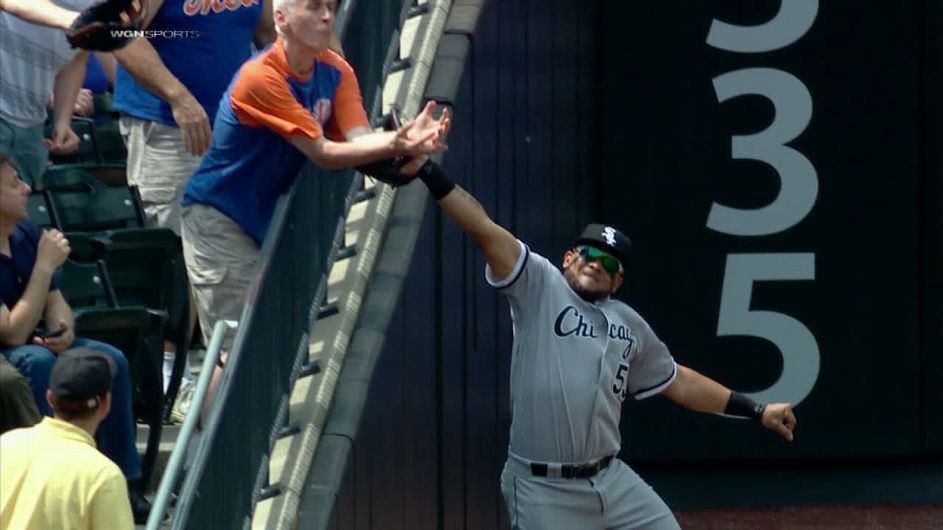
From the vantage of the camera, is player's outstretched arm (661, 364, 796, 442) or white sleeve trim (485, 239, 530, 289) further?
player's outstretched arm (661, 364, 796, 442)

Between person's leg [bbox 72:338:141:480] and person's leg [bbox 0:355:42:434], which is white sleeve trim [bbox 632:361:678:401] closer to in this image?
person's leg [bbox 72:338:141:480]

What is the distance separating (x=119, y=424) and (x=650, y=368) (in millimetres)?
2284

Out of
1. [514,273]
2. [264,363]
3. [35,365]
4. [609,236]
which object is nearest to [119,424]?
[35,365]

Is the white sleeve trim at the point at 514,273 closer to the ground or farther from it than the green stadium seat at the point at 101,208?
closer to the ground

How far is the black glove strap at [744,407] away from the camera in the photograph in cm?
805

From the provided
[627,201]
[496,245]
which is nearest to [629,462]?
[627,201]

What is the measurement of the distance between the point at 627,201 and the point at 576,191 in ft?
1.33

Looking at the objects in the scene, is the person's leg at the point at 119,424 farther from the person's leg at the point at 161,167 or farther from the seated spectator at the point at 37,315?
the person's leg at the point at 161,167

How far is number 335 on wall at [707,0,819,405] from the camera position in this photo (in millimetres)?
11516

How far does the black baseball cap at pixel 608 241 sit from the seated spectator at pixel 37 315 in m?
1.86

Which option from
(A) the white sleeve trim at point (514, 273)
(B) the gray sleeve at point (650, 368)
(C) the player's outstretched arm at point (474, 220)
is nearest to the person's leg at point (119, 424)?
(C) the player's outstretched arm at point (474, 220)

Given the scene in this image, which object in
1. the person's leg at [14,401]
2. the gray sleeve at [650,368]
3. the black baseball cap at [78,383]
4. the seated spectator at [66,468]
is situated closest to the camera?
the seated spectator at [66,468]

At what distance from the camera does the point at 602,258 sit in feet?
25.3

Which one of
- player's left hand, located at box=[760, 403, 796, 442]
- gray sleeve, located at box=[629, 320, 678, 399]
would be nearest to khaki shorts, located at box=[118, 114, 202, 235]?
gray sleeve, located at box=[629, 320, 678, 399]
